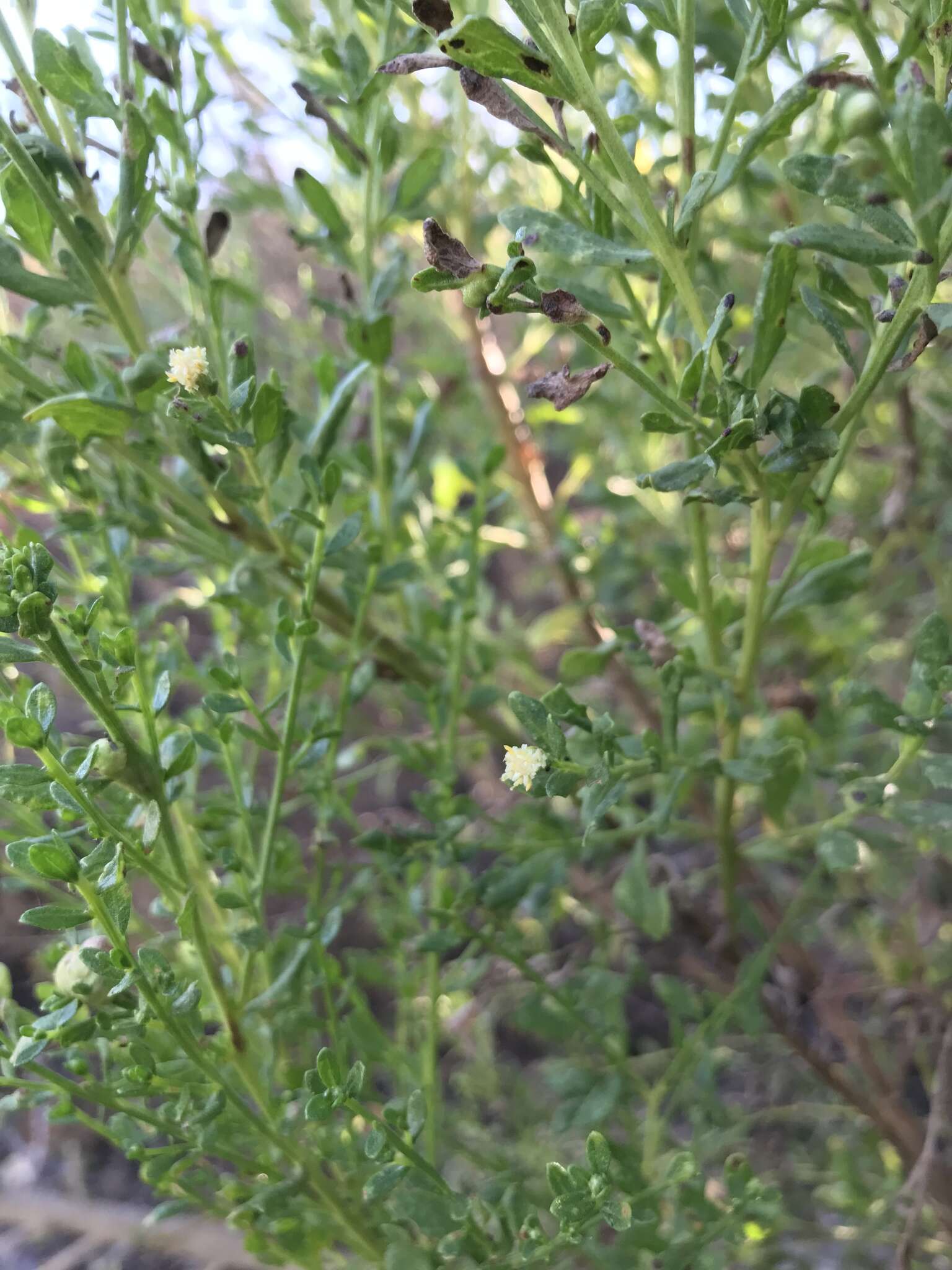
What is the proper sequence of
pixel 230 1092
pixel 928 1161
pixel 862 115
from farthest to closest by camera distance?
1. pixel 928 1161
2. pixel 230 1092
3. pixel 862 115

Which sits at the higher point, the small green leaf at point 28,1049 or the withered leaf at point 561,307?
the withered leaf at point 561,307

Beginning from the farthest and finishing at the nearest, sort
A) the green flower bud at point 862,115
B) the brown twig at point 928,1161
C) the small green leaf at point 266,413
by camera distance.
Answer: the brown twig at point 928,1161 → the small green leaf at point 266,413 → the green flower bud at point 862,115

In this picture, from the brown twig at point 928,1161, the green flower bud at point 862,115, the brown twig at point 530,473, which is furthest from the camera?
the brown twig at point 530,473

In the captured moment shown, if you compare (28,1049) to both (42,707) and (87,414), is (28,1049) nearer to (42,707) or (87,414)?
(42,707)

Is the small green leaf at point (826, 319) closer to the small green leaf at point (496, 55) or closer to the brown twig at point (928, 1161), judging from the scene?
the small green leaf at point (496, 55)

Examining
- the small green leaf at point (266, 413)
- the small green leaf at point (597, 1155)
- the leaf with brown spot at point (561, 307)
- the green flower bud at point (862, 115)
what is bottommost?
the small green leaf at point (597, 1155)

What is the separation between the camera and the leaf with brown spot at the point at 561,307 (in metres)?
0.27

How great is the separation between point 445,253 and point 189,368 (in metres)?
0.09

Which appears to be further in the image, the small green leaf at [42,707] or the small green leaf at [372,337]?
the small green leaf at [372,337]

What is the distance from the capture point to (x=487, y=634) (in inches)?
28.7

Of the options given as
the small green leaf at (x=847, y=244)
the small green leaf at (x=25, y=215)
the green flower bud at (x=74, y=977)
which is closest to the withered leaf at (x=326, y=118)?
the small green leaf at (x=25, y=215)

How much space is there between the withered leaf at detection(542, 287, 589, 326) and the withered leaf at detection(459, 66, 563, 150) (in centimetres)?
5

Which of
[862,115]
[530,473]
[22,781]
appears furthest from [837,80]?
[530,473]

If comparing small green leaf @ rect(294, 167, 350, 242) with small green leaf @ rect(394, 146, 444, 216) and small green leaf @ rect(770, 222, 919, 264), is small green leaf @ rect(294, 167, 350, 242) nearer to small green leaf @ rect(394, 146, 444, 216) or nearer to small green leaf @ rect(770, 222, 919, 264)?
small green leaf @ rect(394, 146, 444, 216)
